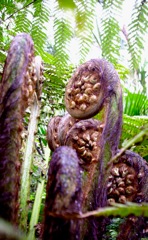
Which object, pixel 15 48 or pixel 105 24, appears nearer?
pixel 15 48

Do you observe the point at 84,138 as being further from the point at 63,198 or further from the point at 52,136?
the point at 63,198

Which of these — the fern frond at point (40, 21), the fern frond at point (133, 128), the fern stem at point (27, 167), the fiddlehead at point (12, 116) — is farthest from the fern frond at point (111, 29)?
the fern frond at point (133, 128)

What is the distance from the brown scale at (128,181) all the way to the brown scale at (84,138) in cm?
12

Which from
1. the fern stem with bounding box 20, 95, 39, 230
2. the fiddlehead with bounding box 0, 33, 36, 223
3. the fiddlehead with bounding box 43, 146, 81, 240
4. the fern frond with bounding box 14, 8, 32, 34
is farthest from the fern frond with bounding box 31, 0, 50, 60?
the fiddlehead with bounding box 43, 146, 81, 240

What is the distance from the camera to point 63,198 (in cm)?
62

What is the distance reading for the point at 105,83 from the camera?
1113 millimetres

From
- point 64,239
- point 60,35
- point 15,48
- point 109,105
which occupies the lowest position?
point 64,239

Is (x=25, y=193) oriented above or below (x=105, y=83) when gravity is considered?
below

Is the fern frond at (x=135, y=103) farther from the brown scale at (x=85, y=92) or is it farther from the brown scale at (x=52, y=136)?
the brown scale at (x=85, y=92)

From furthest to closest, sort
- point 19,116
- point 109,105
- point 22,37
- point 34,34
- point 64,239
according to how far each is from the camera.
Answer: point 34,34 → point 109,105 → point 22,37 → point 19,116 → point 64,239

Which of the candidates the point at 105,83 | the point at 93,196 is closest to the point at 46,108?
the point at 105,83

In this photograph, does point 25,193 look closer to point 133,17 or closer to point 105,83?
point 105,83

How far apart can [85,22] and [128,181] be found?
57 cm

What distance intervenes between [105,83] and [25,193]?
45 centimetres
